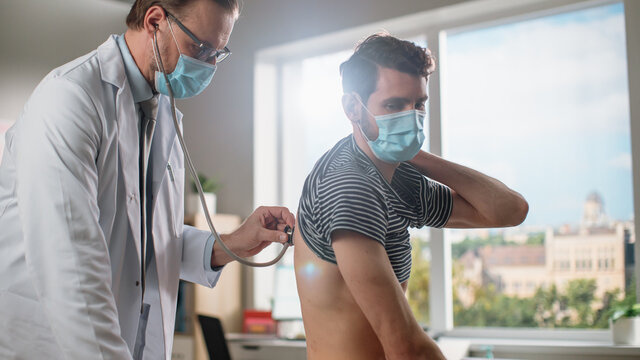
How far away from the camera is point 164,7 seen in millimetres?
1312

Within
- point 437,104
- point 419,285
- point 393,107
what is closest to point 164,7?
point 393,107

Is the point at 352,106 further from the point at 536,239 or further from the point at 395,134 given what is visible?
the point at 536,239

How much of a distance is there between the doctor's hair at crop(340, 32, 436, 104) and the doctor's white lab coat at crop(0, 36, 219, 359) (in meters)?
0.47

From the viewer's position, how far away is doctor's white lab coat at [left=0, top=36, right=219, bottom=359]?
1.00m

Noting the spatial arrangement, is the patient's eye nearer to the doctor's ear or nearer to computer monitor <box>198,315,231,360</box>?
the doctor's ear

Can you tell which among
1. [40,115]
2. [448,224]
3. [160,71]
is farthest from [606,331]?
[40,115]

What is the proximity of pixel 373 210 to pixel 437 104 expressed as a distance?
2518mm

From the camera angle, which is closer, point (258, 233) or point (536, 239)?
point (258, 233)

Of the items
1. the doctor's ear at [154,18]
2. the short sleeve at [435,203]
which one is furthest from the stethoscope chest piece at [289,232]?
the doctor's ear at [154,18]

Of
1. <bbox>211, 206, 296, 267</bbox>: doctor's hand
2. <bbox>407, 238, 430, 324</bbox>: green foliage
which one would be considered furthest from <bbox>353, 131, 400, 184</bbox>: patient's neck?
<bbox>407, 238, 430, 324</bbox>: green foliage

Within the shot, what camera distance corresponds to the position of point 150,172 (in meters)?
1.39

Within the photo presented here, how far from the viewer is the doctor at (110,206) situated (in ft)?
3.29

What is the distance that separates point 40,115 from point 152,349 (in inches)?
21.7

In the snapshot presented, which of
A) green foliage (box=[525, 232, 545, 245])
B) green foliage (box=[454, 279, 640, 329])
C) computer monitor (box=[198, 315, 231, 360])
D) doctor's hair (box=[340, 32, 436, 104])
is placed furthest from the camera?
green foliage (box=[525, 232, 545, 245])
